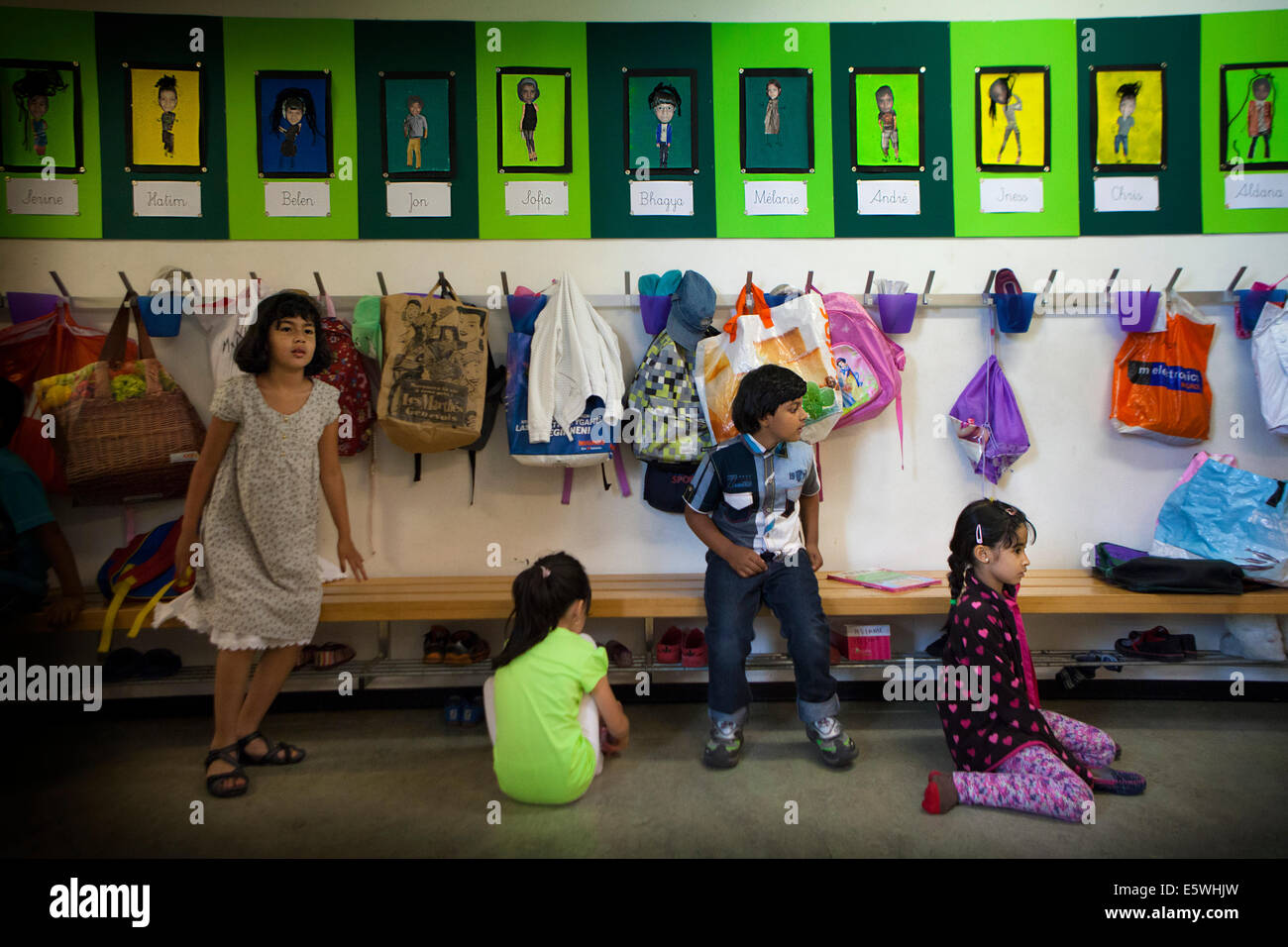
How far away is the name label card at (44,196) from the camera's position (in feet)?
7.79

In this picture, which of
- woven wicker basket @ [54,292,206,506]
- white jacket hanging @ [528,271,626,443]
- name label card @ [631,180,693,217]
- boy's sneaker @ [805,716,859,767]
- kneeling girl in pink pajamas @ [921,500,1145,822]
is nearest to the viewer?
kneeling girl in pink pajamas @ [921,500,1145,822]

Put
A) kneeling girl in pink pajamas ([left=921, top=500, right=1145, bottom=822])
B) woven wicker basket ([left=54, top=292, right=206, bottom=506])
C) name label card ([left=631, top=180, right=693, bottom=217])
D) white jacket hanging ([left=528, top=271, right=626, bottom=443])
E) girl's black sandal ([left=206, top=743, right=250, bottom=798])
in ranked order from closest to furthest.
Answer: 1. kneeling girl in pink pajamas ([left=921, top=500, right=1145, bottom=822])
2. girl's black sandal ([left=206, top=743, right=250, bottom=798])
3. woven wicker basket ([left=54, top=292, right=206, bottom=506])
4. white jacket hanging ([left=528, top=271, right=626, bottom=443])
5. name label card ([left=631, top=180, right=693, bottom=217])

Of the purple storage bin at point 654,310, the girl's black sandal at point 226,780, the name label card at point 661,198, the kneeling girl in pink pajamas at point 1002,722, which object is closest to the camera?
the kneeling girl in pink pajamas at point 1002,722

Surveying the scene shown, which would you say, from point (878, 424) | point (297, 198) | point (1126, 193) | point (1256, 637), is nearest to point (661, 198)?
point (878, 424)

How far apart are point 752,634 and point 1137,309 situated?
6.62 feet

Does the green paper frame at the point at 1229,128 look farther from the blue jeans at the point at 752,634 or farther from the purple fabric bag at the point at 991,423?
the blue jeans at the point at 752,634

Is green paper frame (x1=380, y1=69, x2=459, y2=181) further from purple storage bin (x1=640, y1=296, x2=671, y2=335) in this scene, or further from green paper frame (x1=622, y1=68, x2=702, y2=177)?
purple storage bin (x1=640, y1=296, x2=671, y2=335)

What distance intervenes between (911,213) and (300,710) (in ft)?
10.1

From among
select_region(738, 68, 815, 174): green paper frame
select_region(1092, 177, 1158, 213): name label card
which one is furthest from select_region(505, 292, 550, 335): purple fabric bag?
select_region(1092, 177, 1158, 213): name label card

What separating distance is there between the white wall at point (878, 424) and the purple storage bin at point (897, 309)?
0.44 feet

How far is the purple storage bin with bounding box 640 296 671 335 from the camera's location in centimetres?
255

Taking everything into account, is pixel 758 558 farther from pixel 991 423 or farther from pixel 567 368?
pixel 991 423

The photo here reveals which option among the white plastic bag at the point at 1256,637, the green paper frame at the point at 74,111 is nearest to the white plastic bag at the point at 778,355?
the white plastic bag at the point at 1256,637

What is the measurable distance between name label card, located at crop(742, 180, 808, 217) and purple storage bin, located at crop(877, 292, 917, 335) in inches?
18.6
